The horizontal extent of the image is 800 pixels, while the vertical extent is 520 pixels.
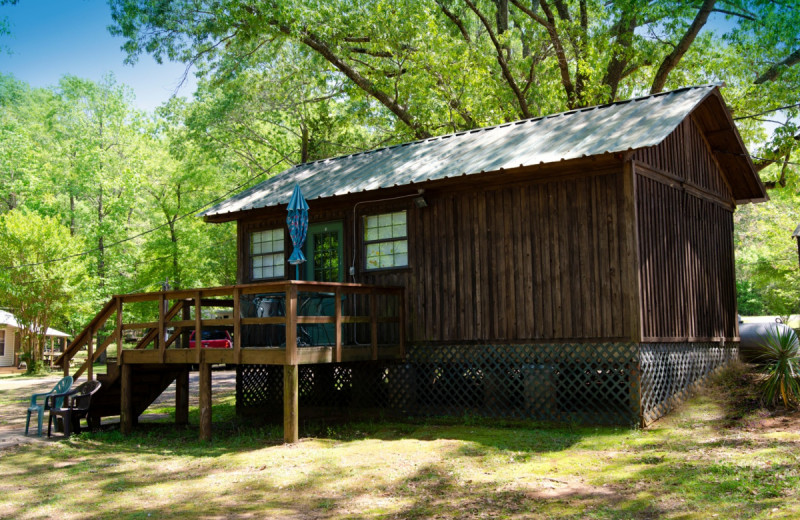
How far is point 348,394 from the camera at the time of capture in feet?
48.3

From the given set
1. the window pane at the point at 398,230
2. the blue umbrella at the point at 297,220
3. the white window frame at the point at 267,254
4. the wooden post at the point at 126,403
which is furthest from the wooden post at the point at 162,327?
the window pane at the point at 398,230

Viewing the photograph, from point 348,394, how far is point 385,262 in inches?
120

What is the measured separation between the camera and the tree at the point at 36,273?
3028 cm

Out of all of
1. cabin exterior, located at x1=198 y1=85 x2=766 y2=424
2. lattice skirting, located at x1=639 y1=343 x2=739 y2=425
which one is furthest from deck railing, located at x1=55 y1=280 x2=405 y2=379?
lattice skirting, located at x1=639 y1=343 x2=739 y2=425

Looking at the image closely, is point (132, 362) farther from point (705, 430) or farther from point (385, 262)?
point (705, 430)

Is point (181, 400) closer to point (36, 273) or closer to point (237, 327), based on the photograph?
point (237, 327)

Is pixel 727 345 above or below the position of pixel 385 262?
below

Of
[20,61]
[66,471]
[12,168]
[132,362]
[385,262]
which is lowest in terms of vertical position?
[66,471]

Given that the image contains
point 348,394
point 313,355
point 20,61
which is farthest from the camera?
point 20,61

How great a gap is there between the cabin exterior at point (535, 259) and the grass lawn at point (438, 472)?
3.20 ft

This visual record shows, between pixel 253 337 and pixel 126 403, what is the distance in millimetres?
3115

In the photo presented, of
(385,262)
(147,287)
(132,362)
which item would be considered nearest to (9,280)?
(147,287)

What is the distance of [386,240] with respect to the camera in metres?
13.6

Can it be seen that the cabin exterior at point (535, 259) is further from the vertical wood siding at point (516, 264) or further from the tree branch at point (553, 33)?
the tree branch at point (553, 33)
